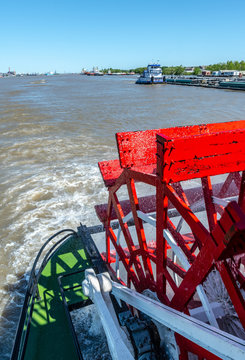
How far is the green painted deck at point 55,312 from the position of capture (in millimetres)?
2621

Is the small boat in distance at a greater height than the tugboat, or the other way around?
the small boat in distance

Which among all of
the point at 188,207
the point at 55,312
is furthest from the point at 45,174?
the point at 188,207

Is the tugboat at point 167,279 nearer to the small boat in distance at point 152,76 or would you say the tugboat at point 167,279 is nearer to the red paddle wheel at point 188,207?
the red paddle wheel at point 188,207

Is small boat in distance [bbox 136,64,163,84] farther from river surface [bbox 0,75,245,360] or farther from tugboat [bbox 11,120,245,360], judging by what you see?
tugboat [bbox 11,120,245,360]

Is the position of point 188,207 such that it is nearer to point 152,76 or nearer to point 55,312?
point 55,312

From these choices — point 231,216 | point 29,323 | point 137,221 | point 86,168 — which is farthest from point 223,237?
point 86,168

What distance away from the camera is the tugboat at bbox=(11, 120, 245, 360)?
1317mm

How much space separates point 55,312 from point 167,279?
1.44 meters

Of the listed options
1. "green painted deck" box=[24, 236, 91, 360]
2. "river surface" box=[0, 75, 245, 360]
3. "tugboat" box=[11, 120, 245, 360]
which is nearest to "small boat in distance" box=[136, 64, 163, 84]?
"river surface" box=[0, 75, 245, 360]

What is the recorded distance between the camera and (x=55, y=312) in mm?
2969

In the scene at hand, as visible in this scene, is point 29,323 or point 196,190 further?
point 196,190

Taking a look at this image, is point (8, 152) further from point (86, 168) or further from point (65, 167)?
point (86, 168)

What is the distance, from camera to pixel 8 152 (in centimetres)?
895

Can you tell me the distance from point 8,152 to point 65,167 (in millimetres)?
2238
